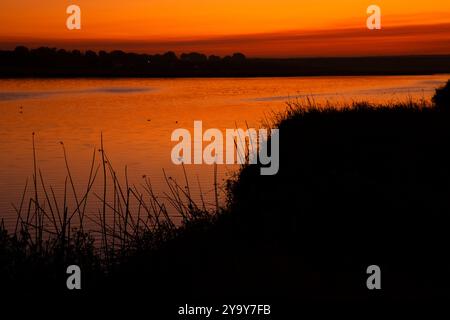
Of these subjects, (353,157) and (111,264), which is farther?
(353,157)

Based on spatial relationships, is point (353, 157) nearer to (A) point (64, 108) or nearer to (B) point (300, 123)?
(B) point (300, 123)

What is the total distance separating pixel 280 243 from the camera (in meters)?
8.70

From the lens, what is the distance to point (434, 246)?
8.16 meters

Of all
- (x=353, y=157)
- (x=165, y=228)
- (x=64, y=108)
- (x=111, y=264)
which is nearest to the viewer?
(x=111, y=264)

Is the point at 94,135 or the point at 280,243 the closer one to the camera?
the point at 280,243

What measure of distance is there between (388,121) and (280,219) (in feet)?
29.8

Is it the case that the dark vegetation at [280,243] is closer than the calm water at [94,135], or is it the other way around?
the dark vegetation at [280,243]

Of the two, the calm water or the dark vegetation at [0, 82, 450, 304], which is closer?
the dark vegetation at [0, 82, 450, 304]

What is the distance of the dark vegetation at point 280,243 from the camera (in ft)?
23.2

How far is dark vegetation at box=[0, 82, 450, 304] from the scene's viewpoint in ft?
23.2
